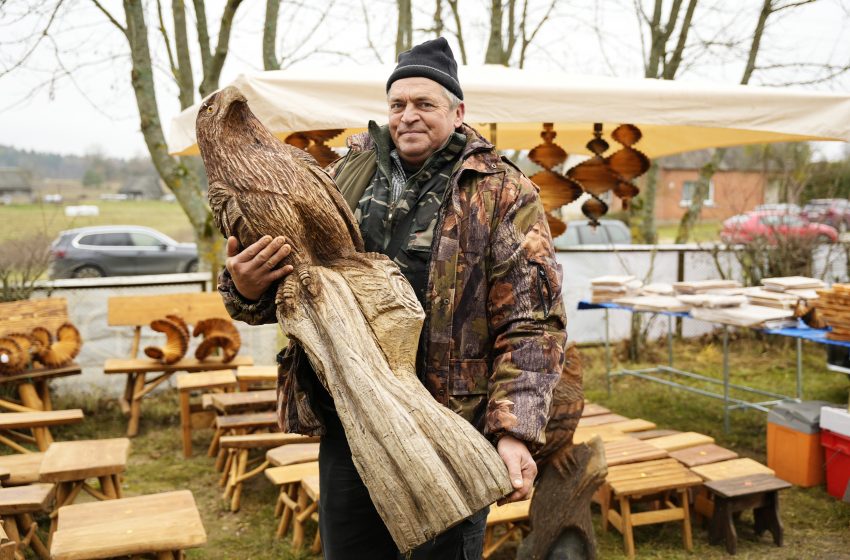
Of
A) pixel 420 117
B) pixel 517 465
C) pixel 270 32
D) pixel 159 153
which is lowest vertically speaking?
pixel 517 465

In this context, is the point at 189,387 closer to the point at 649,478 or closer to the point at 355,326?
the point at 649,478

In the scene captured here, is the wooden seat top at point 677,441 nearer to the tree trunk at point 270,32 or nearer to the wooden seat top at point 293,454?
the wooden seat top at point 293,454

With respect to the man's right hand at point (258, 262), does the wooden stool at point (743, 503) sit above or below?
below

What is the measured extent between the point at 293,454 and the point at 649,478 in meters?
2.06

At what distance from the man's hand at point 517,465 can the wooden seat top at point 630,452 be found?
2747 millimetres

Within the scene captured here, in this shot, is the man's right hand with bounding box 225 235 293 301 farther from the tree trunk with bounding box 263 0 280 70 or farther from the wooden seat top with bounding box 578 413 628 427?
the tree trunk with bounding box 263 0 280 70

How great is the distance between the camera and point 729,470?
429 centimetres

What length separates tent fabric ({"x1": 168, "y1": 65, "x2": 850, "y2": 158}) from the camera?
12.1 ft

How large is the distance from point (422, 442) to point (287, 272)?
0.51m

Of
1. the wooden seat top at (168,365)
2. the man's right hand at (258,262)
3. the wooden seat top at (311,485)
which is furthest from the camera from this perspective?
the wooden seat top at (168,365)

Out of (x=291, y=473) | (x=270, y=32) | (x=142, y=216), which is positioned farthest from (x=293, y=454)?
(x=142, y=216)

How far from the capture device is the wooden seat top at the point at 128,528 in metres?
2.79

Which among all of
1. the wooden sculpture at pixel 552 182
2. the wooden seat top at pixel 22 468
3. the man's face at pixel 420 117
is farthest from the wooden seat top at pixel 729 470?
the wooden seat top at pixel 22 468

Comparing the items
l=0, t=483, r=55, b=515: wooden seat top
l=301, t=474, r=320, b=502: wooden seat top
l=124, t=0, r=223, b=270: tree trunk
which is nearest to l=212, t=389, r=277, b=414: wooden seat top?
l=301, t=474, r=320, b=502: wooden seat top
